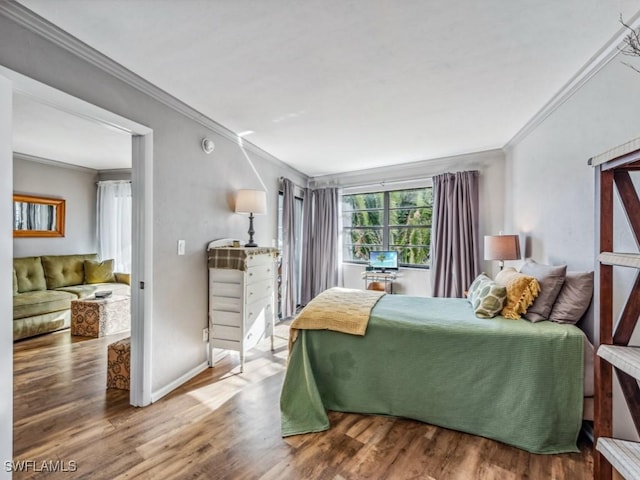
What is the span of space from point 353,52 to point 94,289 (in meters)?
4.78

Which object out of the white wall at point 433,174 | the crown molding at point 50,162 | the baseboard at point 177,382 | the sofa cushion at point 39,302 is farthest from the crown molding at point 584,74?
the crown molding at point 50,162

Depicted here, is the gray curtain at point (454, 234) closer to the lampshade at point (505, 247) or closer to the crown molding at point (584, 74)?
the lampshade at point (505, 247)

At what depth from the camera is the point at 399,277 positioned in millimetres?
4559

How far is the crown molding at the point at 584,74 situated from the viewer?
5.44ft

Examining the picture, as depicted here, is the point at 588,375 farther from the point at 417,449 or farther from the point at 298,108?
the point at 298,108

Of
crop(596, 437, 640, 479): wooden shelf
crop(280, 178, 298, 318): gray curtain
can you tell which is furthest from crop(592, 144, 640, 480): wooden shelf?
crop(280, 178, 298, 318): gray curtain

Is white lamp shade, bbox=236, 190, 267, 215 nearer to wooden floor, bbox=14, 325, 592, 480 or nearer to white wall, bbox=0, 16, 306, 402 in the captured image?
white wall, bbox=0, 16, 306, 402

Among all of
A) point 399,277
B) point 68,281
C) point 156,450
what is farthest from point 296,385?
point 68,281

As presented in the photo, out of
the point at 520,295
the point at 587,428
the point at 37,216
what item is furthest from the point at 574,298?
the point at 37,216

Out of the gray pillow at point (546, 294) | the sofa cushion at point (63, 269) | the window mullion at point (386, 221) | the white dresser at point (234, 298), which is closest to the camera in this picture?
the gray pillow at point (546, 294)

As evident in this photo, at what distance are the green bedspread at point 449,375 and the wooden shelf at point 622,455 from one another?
80 cm

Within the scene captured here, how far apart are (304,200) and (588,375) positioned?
4.08 m

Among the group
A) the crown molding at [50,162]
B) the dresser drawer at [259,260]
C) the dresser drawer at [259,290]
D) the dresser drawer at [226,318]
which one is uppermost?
the crown molding at [50,162]

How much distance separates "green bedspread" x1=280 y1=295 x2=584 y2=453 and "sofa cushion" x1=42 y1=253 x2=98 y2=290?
4.26 m
